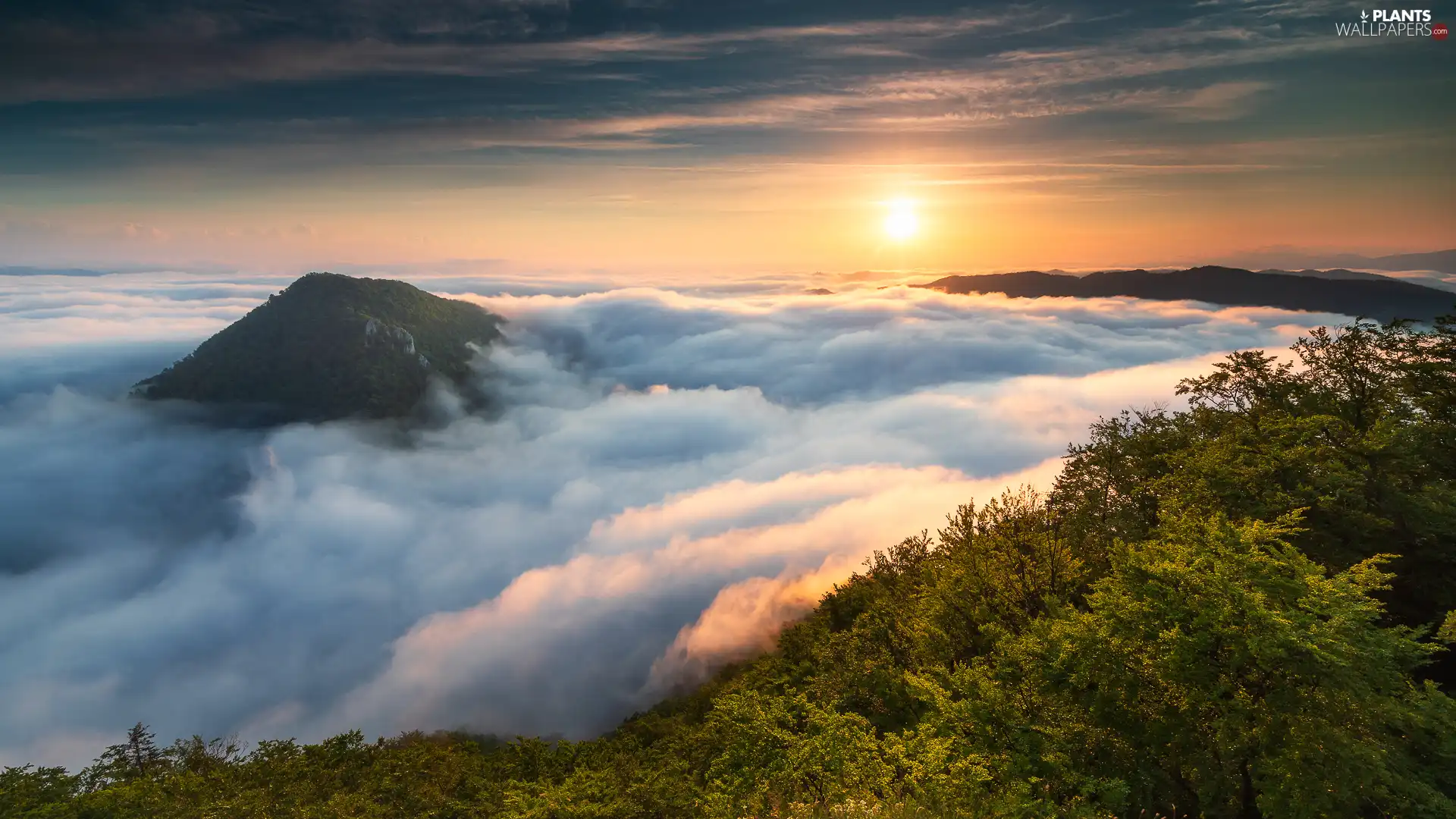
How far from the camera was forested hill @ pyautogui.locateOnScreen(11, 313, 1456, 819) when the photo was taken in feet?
70.0

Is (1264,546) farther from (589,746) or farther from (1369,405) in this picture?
(589,746)

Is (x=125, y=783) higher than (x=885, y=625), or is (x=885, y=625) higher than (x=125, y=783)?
(x=885, y=625)

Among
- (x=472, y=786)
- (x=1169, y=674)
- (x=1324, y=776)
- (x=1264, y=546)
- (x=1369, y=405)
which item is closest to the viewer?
(x=1324, y=776)

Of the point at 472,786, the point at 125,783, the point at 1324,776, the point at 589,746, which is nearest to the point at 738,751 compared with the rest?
the point at 1324,776

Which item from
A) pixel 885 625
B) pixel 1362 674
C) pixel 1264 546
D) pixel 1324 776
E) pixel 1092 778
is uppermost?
pixel 1264 546

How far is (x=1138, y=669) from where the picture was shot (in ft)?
82.5

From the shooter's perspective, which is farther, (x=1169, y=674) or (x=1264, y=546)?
(x=1264, y=546)

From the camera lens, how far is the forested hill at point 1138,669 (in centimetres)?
2134

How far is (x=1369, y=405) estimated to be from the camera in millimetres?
42469

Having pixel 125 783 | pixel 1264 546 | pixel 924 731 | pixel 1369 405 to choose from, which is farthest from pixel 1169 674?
pixel 125 783

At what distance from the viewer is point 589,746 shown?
7869 cm

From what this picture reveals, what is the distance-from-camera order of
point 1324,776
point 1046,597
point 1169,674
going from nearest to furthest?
point 1324,776
point 1169,674
point 1046,597

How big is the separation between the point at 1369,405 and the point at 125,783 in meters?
105

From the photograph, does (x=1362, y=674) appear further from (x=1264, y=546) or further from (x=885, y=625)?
(x=885, y=625)
